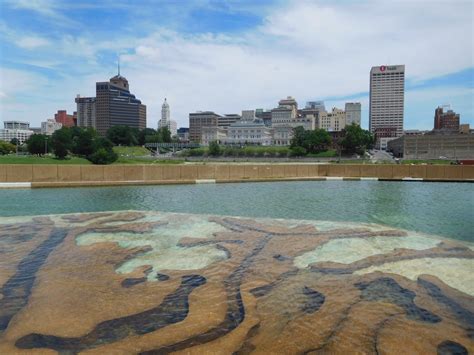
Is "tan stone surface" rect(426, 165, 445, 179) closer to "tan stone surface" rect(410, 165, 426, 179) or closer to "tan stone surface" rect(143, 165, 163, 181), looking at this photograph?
"tan stone surface" rect(410, 165, 426, 179)

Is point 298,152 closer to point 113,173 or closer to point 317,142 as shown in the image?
point 317,142

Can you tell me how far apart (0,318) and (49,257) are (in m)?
3.44

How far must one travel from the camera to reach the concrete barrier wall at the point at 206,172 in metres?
26.2

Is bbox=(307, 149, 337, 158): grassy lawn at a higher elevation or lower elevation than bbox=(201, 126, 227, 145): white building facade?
lower

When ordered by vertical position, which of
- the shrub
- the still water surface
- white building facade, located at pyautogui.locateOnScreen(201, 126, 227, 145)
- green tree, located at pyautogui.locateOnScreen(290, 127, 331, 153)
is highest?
white building facade, located at pyautogui.locateOnScreen(201, 126, 227, 145)

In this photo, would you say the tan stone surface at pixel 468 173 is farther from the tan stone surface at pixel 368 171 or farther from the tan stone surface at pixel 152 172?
the tan stone surface at pixel 152 172

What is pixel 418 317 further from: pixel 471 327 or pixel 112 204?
pixel 112 204

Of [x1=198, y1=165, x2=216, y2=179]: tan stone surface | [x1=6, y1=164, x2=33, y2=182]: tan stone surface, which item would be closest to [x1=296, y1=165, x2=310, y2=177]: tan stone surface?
[x1=198, y1=165, x2=216, y2=179]: tan stone surface

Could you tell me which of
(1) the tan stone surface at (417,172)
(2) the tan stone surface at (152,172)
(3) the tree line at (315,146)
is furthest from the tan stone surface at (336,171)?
(3) the tree line at (315,146)

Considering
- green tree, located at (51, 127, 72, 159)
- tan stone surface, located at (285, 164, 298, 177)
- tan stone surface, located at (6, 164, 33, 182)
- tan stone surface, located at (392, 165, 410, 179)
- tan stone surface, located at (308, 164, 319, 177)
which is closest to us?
tan stone surface, located at (6, 164, 33, 182)

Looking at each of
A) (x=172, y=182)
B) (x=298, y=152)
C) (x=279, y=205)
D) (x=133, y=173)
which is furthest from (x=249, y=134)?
(x=279, y=205)

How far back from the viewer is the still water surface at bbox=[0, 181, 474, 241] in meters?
14.8

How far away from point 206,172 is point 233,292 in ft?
85.7

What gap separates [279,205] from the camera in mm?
18500
